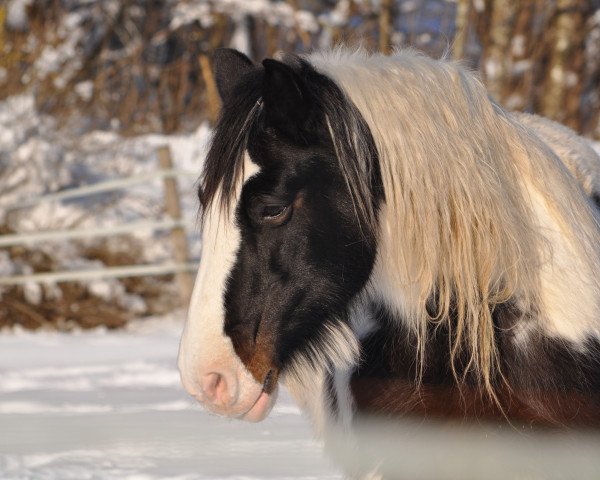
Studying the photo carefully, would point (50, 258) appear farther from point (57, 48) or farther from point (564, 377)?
point (564, 377)

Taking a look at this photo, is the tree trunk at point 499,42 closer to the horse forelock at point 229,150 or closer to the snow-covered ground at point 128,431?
the snow-covered ground at point 128,431

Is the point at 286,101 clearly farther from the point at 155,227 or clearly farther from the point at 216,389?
the point at 155,227

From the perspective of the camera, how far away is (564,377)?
1.97 meters

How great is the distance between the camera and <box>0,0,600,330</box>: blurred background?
8.31 m

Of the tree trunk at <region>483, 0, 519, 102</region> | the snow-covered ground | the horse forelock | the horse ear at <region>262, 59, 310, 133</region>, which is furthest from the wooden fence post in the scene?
the horse ear at <region>262, 59, 310, 133</region>

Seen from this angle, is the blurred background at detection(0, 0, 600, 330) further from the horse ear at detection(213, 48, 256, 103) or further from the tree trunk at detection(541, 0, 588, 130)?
the horse ear at detection(213, 48, 256, 103)

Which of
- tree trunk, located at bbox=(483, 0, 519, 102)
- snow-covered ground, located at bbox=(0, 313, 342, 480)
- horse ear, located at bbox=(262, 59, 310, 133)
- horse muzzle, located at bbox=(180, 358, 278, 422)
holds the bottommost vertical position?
tree trunk, located at bbox=(483, 0, 519, 102)

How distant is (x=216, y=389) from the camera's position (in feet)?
6.29

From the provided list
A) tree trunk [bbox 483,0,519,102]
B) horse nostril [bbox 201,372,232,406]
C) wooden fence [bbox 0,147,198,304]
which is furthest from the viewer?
tree trunk [bbox 483,0,519,102]

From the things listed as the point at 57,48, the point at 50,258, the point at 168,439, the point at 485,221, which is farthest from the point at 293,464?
the point at 57,48

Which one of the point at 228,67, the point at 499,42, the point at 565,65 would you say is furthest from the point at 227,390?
the point at 565,65

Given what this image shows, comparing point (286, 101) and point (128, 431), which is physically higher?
point (286, 101)

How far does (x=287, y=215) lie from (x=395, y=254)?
26 cm

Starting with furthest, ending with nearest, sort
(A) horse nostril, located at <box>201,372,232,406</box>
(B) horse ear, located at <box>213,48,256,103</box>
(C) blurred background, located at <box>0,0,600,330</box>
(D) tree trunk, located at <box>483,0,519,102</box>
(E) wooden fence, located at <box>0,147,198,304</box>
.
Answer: (D) tree trunk, located at <box>483,0,519,102</box>, (C) blurred background, located at <box>0,0,600,330</box>, (E) wooden fence, located at <box>0,147,198,304</box>, (B) horse ear, located at <box>213,48,256,103</box>, (A) horse nostril, located at <box>201,372,232,406</box>
